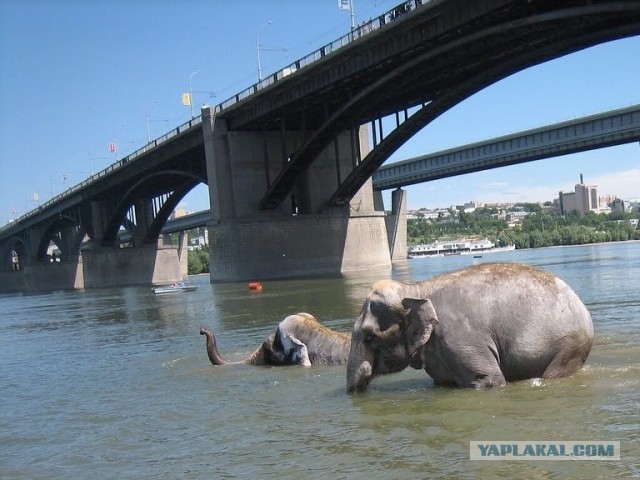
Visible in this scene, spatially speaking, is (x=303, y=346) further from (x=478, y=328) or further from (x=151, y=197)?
(x=151, y=197)

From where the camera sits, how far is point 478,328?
9.33m

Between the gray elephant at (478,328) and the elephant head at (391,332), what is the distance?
0.01 metres

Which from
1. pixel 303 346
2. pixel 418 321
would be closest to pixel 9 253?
pixel 303 346

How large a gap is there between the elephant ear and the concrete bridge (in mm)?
29853

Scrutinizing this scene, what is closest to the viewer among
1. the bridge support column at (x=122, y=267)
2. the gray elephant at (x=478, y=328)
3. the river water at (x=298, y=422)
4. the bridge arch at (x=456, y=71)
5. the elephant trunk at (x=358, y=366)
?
the river water at (x=298, y=422)

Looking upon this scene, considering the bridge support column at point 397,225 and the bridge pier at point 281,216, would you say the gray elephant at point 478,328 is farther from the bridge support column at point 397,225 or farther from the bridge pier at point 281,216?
the bridge support column at point 397,225

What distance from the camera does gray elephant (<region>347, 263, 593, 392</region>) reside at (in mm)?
9328

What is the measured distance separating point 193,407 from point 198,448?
241 cm

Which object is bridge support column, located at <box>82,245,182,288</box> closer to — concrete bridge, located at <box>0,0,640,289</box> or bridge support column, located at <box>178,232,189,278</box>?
concrete bridge, located at <box>0,0,640,289</box>

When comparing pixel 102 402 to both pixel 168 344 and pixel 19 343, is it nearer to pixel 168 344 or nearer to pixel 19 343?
pixel 168 344

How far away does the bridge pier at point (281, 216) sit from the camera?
68.5 meters
